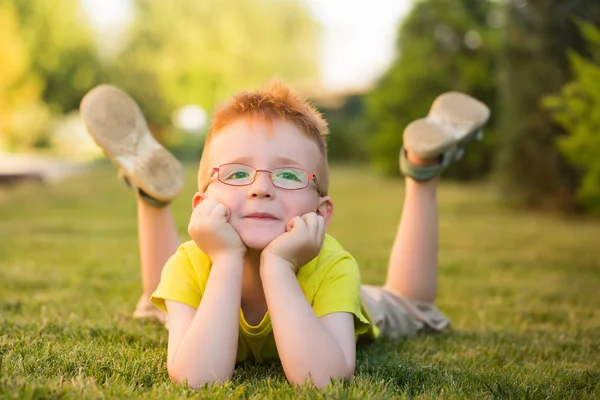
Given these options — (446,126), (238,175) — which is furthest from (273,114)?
(446,126)

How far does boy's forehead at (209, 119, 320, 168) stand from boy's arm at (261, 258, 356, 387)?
0.32 m

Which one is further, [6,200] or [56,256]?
[6,200]

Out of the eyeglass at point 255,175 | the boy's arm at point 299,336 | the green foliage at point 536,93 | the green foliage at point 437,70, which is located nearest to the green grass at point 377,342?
the boy's arm at point 299,336

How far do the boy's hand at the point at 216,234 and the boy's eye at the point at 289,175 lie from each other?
0.20 metres

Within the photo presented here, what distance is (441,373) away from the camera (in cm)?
214

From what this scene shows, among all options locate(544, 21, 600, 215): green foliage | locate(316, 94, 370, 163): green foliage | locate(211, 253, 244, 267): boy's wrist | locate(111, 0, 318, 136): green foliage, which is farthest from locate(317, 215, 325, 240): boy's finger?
locate(111, 0, 318, 136): green foliage

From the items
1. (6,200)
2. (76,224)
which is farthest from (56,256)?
(6,200)

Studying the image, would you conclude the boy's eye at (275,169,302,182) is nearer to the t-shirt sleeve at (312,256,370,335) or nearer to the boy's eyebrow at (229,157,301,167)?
the boy's eyebrow at (229,157,301,167)

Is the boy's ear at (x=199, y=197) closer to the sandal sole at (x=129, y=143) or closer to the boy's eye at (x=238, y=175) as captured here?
the boy's eye at (x=238, y=175)

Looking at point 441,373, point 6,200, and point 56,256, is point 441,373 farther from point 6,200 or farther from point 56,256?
point 6,200

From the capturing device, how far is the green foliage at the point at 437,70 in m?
16.1

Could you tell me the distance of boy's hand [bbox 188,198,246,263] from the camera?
193cm

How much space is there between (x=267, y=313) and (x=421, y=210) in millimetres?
1041

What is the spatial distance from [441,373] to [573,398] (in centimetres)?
38
